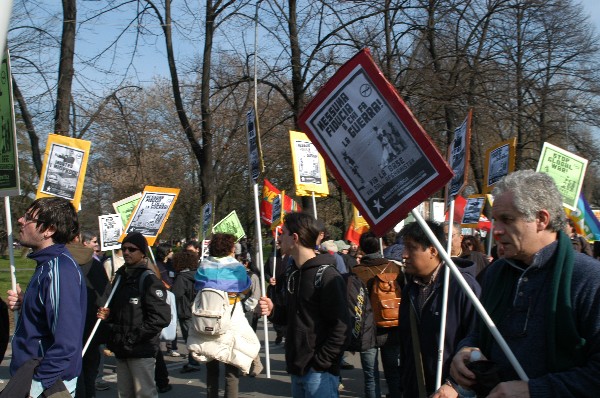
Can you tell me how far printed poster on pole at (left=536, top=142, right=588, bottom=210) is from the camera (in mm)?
8805

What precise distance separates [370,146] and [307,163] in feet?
27.2

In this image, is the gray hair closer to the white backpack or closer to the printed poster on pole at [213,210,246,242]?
the white backpack

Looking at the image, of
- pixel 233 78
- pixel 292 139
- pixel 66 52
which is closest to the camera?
pixel 292 139

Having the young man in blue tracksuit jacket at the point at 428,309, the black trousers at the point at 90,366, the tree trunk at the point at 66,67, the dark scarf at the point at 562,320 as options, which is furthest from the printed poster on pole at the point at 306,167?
the dark scarf at the point at 562,320

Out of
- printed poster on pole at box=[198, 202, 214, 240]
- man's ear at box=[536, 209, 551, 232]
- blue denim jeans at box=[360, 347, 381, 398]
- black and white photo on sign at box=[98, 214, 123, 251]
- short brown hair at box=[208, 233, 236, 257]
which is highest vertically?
printed poster on pole at box=[198, 202, 214, 240]

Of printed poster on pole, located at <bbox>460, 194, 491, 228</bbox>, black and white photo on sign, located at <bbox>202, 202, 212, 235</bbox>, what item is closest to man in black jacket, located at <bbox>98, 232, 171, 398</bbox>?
printed poster on pole, located at <bbox>460, 194, 491, 228</bbox>

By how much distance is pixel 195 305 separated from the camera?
7.07 m

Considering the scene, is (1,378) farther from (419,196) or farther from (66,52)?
(419,196)

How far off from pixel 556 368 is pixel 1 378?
29.0 feet

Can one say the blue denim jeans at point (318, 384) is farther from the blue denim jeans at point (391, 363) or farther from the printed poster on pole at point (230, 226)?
the printed poster on pole at point (230, 226)

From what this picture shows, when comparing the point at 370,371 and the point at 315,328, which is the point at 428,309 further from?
the point at 370,371

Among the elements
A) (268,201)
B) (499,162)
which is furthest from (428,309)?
(268,201)

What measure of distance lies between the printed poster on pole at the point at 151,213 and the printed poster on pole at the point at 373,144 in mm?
6844

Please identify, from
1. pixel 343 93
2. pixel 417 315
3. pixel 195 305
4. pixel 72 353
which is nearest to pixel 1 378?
pixel 195 305
